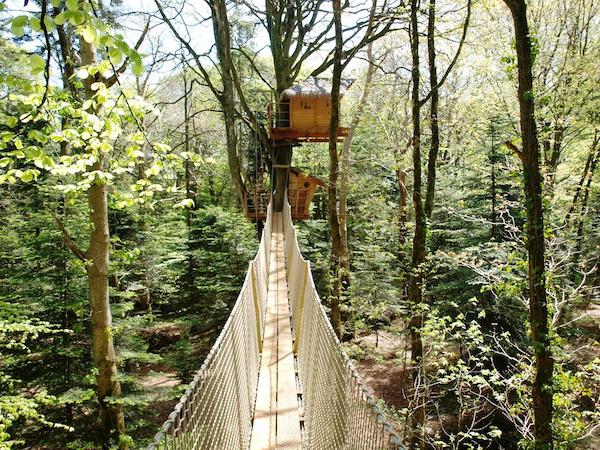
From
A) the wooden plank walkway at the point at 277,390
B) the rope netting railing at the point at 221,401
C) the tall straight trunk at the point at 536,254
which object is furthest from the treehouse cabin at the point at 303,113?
the rope netting railing at the point at 221,401

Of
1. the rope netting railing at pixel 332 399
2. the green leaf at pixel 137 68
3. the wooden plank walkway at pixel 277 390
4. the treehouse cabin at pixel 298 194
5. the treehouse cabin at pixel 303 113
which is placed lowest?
the wooden plank walkway at pixel 277 390

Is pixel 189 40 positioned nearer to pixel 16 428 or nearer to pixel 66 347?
pixel 66 347

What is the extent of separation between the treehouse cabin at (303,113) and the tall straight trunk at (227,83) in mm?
2955

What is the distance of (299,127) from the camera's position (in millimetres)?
15984

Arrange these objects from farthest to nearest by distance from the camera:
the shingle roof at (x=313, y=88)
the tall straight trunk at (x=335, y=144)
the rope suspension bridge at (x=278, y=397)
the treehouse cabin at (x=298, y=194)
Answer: the treehouse cabin at (x=298, y=194) → the shingle roof at (x=313, y=88) → the tall straight trunk at (x=335, y=144) → the rope suspension bridge at (x=278, y=397)

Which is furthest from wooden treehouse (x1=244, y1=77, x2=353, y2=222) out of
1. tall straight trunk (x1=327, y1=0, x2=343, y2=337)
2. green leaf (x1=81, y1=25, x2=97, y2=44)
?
green leaf (x1=81, y1=25, x2=97, y2=44)

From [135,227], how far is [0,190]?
13.1 ft

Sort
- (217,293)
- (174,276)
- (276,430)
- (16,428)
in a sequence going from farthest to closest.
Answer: (174,276) < (217,293) < (16,428) < (276,430)

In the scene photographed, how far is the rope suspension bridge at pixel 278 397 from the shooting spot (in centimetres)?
215

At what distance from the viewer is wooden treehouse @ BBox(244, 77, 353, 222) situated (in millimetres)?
15883

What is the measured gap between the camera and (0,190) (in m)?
12.6

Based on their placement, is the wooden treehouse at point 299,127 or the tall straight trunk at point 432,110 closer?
the tall straight trunk at point 432,110

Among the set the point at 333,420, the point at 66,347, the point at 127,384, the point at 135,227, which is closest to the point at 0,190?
the point at 135,227

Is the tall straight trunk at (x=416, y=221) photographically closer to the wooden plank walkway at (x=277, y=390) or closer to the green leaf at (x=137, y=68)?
the wooden plank walkway at (x=277, y=390)
